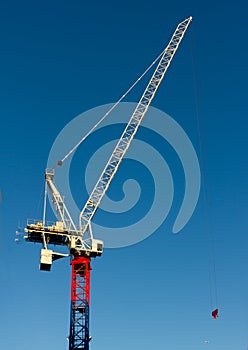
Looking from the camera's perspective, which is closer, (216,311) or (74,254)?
(216,311)

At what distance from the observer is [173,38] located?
126m

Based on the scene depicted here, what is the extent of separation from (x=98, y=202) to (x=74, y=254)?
47.4 ft

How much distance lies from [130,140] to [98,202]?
1701cm

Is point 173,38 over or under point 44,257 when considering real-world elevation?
over

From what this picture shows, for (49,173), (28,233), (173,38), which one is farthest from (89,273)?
(173,38)

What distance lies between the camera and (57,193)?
109 m

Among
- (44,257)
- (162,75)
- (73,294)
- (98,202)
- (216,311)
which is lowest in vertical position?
(216,311)

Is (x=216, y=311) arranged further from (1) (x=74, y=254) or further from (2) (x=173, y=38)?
(2) (x=173, y=38)

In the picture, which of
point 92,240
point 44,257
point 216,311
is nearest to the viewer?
point 216,311

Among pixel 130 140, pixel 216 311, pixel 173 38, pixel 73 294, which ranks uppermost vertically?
pixel 173 38

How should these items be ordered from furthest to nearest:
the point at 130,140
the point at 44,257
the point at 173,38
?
the point at 173,38 < the point at 130,140 < the point at 44,257

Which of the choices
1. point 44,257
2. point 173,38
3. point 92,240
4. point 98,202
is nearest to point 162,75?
point 173,38

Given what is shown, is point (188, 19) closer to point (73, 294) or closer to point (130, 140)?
point (130, 140)

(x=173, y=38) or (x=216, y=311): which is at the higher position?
(x=173, y=38)
